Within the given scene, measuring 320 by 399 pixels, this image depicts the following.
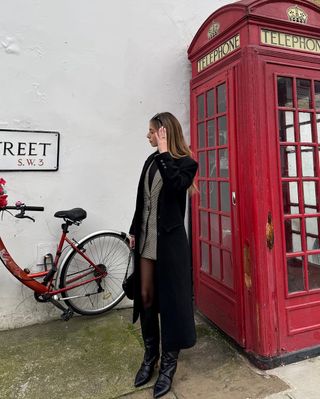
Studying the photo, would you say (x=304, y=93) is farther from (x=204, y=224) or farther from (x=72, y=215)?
(x=72, y=215)

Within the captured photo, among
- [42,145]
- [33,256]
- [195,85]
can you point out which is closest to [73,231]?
[33,256]

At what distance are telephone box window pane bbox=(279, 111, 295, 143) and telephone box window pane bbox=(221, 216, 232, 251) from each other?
840 millimetres

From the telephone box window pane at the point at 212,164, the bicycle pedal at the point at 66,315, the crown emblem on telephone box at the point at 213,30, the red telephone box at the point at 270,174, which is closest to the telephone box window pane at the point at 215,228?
the red telephone box at the point at 270,174

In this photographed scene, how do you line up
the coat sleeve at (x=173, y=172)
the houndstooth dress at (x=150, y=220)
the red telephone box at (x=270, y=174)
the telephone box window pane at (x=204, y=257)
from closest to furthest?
1. the coat sleeve at (x=173, y=172)
2. the houndstooth dress at (x=150, y=220)
3. the red telephone box at (x=270, y=174)
4. the telephone box window pane at (x=204, y=257)

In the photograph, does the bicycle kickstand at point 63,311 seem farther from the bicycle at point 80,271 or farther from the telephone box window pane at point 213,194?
the telephone box window pane at point 213,194

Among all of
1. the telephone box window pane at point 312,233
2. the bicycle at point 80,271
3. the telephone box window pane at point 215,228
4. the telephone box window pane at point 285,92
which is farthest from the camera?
the telephone box window pane at point 215,228

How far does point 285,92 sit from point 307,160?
604 mm

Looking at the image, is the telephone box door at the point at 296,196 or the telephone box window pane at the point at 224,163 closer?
the telephone box door at the point at 296,196

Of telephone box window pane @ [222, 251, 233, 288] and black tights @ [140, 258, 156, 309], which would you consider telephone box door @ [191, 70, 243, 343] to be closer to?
telephone box window pane @ [222, 251, 233, 288]

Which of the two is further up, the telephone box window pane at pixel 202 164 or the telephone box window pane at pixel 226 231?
the telephone box window pane at pixel 202 164

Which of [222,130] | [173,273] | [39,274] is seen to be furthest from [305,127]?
[39,274]

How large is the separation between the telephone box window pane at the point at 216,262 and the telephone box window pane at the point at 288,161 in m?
0.96

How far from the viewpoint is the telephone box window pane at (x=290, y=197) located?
268 cm

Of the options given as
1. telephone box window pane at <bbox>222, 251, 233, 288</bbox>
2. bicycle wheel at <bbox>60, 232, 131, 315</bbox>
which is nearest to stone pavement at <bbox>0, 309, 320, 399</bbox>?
bicycle wheel at <bbox>60, 232, 131, 315</bbox>
